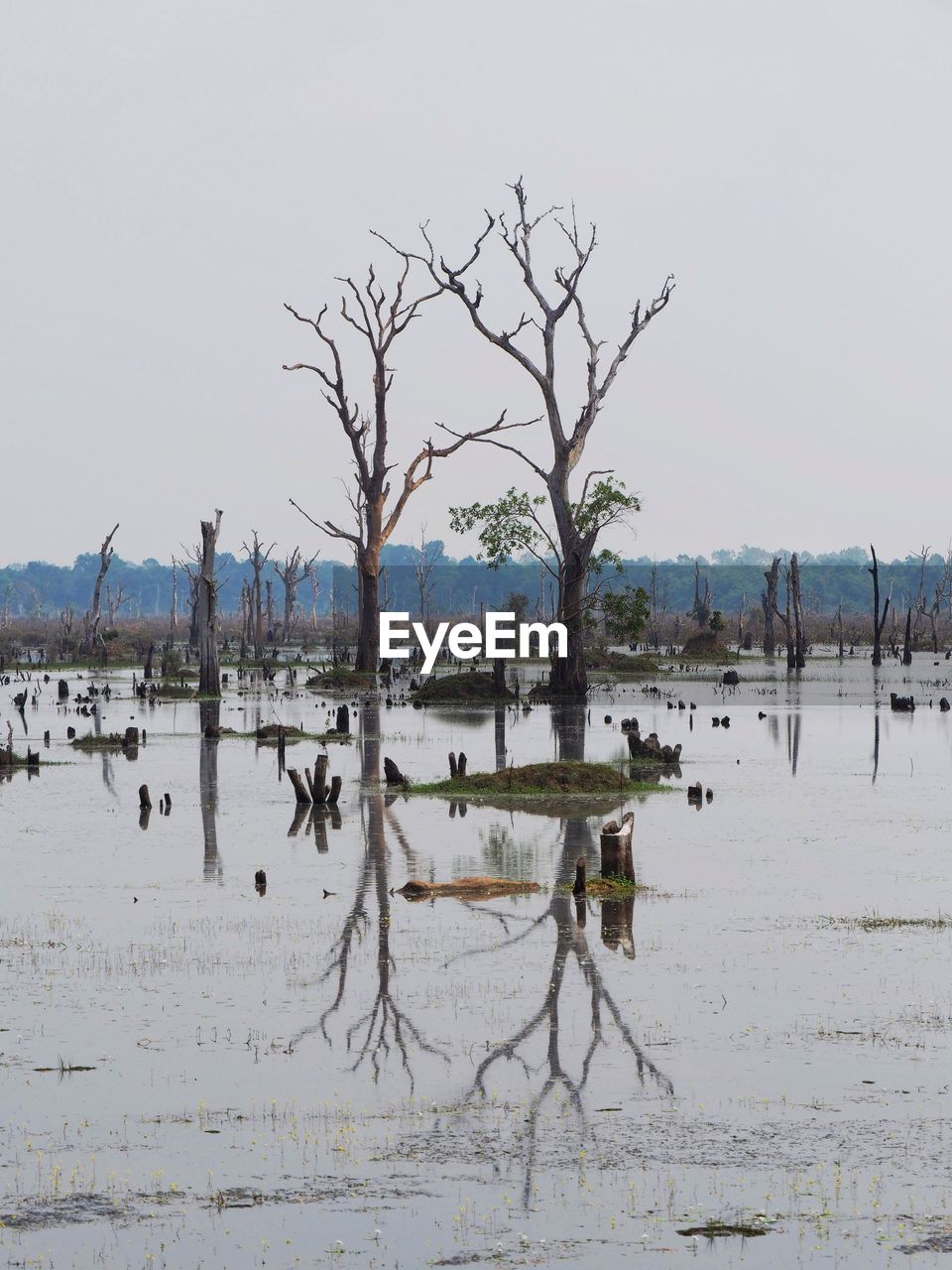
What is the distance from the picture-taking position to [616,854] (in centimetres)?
1995

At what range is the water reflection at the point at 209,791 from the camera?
2237 cm

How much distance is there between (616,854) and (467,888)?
67.2 inches

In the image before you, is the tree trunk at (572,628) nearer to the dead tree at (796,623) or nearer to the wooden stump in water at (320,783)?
the wooden stump in water at (320,783)

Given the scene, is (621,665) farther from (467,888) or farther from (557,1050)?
(557,1050)

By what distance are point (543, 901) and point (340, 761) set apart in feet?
58.9

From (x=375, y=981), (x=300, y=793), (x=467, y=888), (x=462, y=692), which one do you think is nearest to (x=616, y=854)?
(x=467, y=888)

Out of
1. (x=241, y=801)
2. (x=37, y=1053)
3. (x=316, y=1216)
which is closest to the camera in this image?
(x=316, y=1216)

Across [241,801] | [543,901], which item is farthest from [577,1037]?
[241,801]

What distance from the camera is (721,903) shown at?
19328 mm

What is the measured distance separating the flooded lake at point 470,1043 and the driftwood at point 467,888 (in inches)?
11.0

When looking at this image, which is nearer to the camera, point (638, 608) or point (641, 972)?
point (641, 972)

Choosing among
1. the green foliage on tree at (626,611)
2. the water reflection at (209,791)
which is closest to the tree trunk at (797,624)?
the green foliage on tree at (626,611)

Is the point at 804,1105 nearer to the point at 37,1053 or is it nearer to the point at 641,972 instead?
the point at 641,972

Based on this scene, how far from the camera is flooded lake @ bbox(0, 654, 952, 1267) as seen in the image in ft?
31.6
